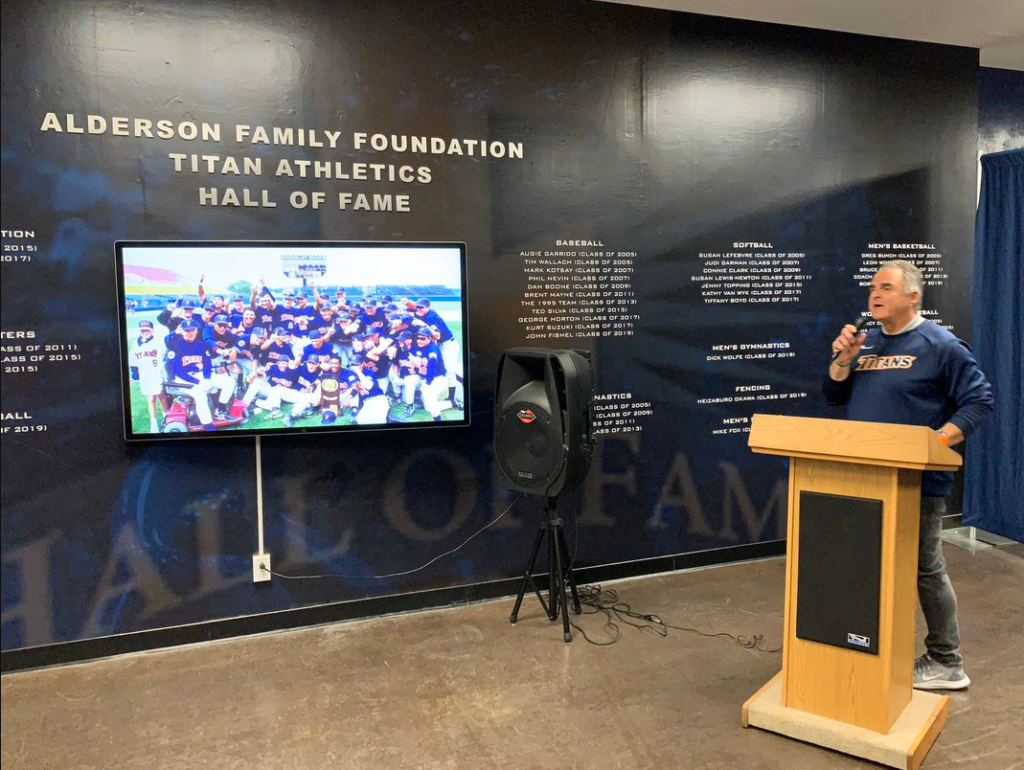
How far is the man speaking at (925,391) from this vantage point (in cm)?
265

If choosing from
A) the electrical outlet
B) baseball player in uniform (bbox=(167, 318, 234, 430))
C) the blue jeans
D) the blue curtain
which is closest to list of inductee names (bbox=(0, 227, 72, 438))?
baseball player in uniform (bbox=(167, 318, 234, 430))

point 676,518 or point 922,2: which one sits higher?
point 922,2

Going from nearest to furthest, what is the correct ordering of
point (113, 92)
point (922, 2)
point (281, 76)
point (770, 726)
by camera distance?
point (770, 726)
point (113, 92)
point (281, 76)
point (922, 2)

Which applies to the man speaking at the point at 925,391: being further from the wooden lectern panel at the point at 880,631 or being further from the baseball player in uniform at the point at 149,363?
the baseball player in uniform at the point at 149,363

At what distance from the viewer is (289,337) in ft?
10.5

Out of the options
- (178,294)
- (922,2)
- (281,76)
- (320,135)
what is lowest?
(178,294)

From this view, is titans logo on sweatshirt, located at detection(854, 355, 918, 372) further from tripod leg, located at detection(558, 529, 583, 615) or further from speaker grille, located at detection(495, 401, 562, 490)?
tripod leg, located at detection(558, 529, 583, 615)

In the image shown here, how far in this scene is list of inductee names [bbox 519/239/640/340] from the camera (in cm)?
372

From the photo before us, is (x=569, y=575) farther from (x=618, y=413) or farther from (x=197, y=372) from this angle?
(x=197, y=372)

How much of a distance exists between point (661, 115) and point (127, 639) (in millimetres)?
3510

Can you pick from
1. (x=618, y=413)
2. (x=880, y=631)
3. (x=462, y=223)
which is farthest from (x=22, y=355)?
(x=880, y=631)

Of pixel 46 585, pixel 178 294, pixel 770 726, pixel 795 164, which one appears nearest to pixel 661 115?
pixel 795 164

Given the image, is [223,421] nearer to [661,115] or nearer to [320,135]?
[320,135]

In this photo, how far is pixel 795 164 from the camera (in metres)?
4.21
